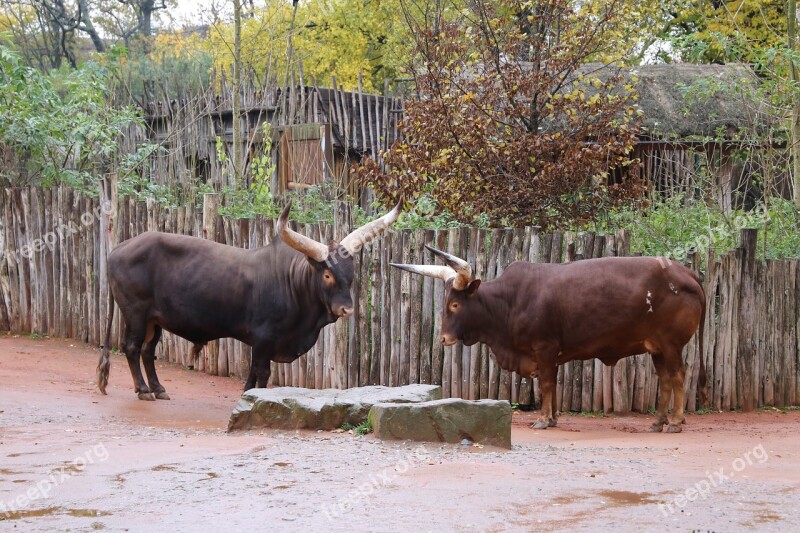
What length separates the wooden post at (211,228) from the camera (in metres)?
12.3

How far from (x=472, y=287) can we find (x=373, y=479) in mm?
3692

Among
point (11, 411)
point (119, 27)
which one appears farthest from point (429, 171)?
point (119, 27)

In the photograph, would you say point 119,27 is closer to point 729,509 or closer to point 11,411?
point 11,411

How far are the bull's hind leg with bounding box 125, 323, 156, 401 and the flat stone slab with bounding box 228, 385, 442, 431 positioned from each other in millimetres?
2285

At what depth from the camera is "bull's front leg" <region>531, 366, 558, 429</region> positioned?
378 inches

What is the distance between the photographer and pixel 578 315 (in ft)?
31.2

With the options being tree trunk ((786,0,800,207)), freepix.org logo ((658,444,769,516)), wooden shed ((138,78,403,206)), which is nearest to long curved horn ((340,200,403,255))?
freepix.org logo ((658,444,769,516))

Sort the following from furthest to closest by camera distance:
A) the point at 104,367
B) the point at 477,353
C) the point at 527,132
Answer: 1. the point at 527,132
2. the point at 477,353
3. the point at 104,367

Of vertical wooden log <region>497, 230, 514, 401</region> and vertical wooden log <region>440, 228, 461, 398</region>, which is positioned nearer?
vertical wooden log <region>497, 230, 514, 401</region>

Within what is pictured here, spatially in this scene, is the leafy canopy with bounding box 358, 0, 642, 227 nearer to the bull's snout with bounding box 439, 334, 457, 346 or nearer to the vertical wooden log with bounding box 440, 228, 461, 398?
the vertical wooden log with bounding box 440, 228, 461, 398

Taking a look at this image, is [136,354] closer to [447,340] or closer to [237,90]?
[447,340]

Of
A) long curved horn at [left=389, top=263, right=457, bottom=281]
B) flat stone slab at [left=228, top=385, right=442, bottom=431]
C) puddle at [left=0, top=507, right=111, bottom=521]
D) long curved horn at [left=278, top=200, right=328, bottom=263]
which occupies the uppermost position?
long curved horn at [left=278, top=200, right=328, bottom=263]

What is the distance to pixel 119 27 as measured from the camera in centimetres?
4312

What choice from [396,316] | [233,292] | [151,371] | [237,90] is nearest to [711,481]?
[396,316]
